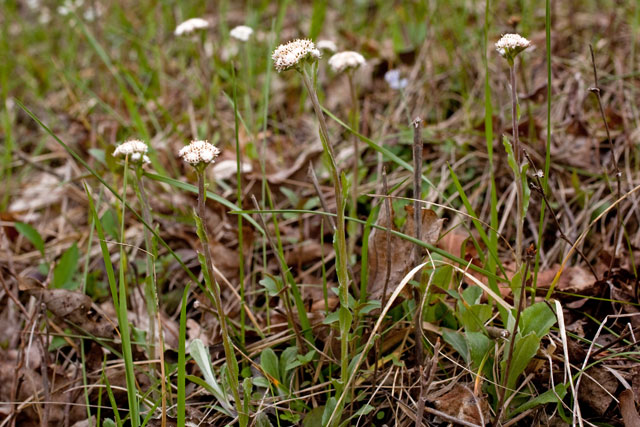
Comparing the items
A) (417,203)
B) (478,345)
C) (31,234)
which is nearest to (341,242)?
(417,203)

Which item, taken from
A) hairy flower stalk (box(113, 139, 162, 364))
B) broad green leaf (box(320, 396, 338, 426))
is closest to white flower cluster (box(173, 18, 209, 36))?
hairy flower stalk (box(113, 139, 162, 364))

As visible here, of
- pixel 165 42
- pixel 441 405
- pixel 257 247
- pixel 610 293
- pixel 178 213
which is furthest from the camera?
pixel 165 42

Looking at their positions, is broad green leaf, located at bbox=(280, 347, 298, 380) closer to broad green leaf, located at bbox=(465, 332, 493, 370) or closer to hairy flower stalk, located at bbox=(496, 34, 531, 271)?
broad green leaf, located at bbox=(465, 332, 493, 370)

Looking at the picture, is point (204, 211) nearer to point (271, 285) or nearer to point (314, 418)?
point (271, 285)

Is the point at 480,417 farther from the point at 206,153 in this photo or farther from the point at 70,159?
the point at 70,159

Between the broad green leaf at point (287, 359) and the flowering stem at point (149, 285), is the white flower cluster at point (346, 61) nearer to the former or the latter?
the flowering stem at point (149, 285)

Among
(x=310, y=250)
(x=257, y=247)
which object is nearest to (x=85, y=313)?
(x=257, y=247)
